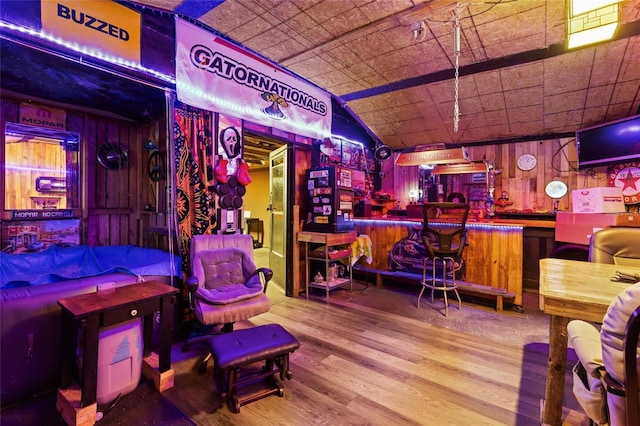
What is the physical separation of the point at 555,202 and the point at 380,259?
3784 millimetres

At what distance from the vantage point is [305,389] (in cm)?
216

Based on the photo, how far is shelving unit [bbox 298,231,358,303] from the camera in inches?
161

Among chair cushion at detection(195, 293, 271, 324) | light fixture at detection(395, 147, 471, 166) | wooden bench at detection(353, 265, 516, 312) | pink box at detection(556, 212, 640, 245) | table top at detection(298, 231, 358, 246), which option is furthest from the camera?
light fixture at detection(395, 147, 471, 166)

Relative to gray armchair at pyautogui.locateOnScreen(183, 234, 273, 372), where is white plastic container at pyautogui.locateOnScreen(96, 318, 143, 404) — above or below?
below

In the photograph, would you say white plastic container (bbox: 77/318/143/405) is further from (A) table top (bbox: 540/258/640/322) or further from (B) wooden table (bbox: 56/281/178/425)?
(A) table top (bbox: 540/258/640/322)

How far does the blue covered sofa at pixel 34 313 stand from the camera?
1963mm

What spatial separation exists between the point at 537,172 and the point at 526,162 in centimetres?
29

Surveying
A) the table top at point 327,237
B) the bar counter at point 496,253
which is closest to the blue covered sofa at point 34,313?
the table top at point 327,237

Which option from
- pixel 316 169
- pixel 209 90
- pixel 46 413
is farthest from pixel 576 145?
pixel 46 413

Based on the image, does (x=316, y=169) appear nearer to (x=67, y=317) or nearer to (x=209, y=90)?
(x=209, y=90)

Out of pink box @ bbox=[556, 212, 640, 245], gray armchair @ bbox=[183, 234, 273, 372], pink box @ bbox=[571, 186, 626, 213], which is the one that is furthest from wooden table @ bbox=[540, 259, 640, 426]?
pink box @ bbox=[571, 186, 626, 213]

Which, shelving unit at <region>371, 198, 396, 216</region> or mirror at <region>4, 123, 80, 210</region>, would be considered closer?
mirror at <region>4, 123, 80, 210</region>

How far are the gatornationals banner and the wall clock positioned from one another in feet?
14.4

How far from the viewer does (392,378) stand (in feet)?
7.56
